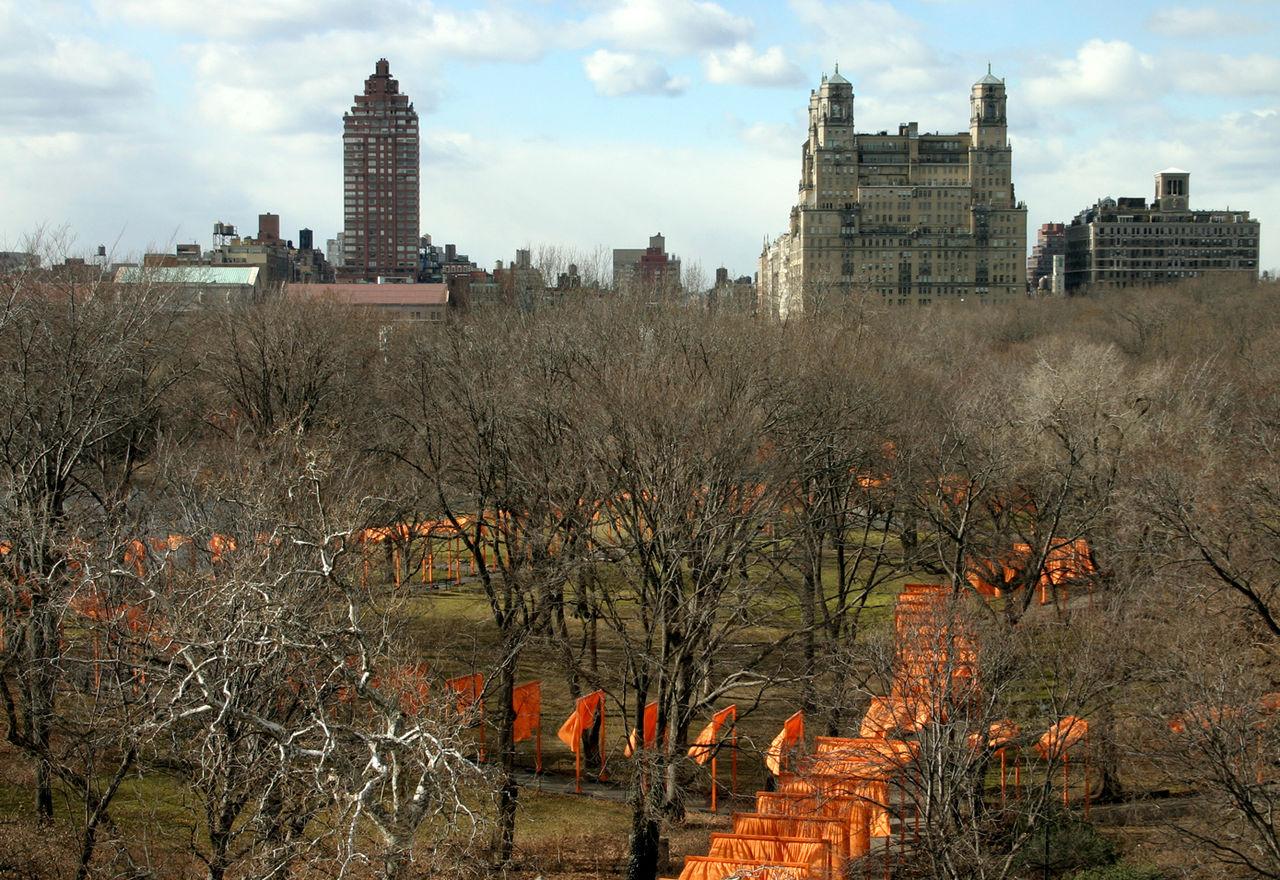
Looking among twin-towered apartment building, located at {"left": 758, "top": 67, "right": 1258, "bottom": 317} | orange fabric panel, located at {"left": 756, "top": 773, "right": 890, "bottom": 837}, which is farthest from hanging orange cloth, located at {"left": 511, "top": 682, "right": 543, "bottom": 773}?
twin-towered apartment building, located at {"left": 758, "top": 67, "right": 1258, "bottom": 317}

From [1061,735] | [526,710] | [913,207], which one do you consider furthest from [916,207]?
[1061,735]

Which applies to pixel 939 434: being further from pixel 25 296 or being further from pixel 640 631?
pixel 25 296

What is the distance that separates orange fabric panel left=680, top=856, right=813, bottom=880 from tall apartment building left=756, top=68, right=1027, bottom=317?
143054 millimetres

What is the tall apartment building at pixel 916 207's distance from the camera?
524ft

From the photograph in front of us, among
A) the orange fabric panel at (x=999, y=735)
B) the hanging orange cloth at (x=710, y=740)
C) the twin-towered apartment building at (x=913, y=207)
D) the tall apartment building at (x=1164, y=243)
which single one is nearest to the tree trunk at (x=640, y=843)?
the hanging orange cloth at (x=710, y=740)

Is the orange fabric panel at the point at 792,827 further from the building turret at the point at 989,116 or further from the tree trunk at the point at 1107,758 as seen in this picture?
the building turret at the point at 989,116

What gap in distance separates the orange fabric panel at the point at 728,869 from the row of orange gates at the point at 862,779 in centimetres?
2

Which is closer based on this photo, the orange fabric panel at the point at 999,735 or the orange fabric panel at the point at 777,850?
the orange fabric panel at the point at 777,850

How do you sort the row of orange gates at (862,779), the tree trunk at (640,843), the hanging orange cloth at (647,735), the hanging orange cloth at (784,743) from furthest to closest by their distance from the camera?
1. the hanging orange cloth at (784,743)
2. the hanging orange cloth at (647,735)
3. the tree trunk at (640,843)
4. the row of orange gates at (862,779)

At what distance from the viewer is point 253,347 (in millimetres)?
44656

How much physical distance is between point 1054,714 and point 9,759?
51.8ft

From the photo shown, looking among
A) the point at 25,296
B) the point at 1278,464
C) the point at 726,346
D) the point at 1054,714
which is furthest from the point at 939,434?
the point at 25,296

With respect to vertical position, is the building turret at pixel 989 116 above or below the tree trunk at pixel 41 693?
above

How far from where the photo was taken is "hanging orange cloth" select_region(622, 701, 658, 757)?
22.4 metres
